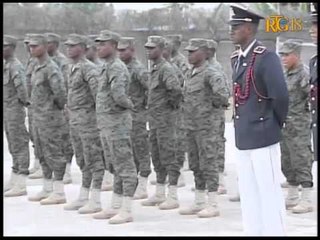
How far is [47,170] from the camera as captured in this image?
7.76m

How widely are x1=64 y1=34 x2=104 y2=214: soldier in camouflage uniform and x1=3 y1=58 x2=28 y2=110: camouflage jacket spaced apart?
0.86 m

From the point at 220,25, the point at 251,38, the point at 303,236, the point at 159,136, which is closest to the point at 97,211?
the point at 159,136

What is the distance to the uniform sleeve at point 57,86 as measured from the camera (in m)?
7.46

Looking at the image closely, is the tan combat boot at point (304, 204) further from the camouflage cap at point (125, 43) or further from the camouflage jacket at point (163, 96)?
the camouflage cap at point (125, 43)

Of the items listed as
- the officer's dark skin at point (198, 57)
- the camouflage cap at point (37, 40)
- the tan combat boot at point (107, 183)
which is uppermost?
the camouflage cap at point (37, 40)

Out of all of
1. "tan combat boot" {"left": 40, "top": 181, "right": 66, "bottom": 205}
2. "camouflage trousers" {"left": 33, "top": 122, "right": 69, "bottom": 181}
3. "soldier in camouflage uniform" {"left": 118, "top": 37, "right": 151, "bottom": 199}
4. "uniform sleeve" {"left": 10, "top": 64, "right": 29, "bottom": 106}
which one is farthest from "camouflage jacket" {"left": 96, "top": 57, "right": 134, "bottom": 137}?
"uniform sleeve" {"left": 10, "top": 64, "right": 29, "bottom": 106}

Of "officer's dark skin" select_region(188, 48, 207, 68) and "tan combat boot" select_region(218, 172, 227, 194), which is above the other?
"officer's dark skin" select_region(188, 48, 207, 68)

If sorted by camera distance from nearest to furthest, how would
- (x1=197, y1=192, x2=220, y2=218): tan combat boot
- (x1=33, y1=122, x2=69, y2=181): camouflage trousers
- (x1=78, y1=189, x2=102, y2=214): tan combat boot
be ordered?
(x1=197, y1=192, x2=220, y2=218): tan combat boot → (x1=78, y1=189, x2=102, y2=214): tan combat boot → (x1=33, y1=122, x2=69, y2=181): camouflage trousers

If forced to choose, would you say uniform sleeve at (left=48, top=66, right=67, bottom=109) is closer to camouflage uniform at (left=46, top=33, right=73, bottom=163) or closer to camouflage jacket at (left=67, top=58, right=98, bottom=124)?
camouflage jacket at (left=67, top=58, right=98, bottom=124)

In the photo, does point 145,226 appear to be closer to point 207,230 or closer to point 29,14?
point 207,230

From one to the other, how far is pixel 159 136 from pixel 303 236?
2.14 meters

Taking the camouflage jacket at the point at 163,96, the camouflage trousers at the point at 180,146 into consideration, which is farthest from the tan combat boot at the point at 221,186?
the camouflage jacket at the point at 163,96

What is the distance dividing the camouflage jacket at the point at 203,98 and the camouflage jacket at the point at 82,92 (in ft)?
3.03

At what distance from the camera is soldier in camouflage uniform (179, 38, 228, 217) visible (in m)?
6.77
